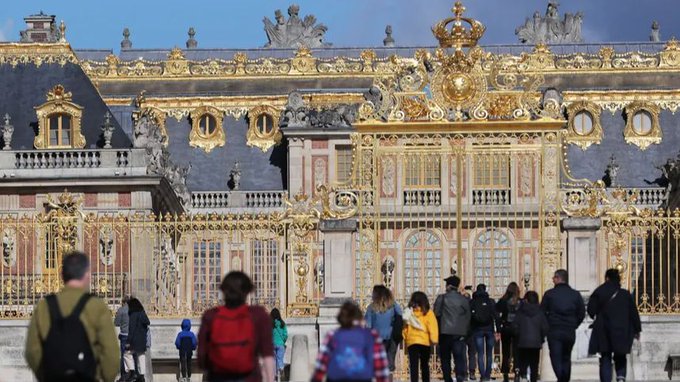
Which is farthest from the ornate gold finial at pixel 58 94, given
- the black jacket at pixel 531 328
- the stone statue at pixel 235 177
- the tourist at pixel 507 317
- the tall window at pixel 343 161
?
the black jacket at pixel 531 328

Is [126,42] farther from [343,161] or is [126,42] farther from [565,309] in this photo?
[565,309]

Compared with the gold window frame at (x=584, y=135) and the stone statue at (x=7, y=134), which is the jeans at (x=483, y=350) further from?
the gold window frame at (x=584, y=135)

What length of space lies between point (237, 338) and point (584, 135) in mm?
39784

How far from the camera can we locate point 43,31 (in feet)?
166

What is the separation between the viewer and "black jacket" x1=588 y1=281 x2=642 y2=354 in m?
21.5

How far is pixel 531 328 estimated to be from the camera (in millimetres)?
22984

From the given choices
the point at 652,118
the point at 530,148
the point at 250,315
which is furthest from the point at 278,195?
the point at 250,315

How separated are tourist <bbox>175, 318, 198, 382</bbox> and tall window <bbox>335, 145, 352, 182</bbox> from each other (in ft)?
73.5

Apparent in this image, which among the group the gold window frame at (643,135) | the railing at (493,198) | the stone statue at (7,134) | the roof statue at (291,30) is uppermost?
the roof statue at (291,30)

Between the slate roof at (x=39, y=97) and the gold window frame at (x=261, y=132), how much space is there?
33.7 ft

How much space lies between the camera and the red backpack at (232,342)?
50.5 ft

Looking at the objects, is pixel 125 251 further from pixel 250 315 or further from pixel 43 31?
pixel 250 315

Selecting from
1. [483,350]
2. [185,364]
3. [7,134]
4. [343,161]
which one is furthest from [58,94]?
[483,350]

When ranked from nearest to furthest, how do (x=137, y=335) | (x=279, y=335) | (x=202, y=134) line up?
1. (x=137, y=335)
2. (x=279, y=335)
3. (x=202, y=134)
